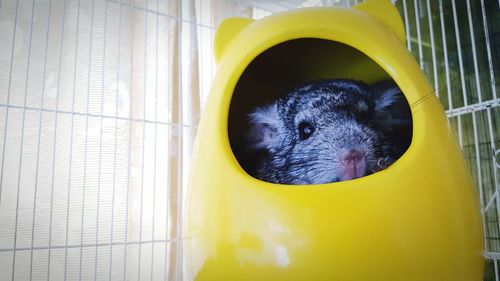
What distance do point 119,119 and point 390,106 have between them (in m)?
0.61

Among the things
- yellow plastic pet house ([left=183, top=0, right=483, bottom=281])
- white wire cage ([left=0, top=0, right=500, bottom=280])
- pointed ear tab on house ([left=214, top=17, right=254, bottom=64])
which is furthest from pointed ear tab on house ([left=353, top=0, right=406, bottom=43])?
white wire cage ([left=0, top=0, right=500, bottom=280])

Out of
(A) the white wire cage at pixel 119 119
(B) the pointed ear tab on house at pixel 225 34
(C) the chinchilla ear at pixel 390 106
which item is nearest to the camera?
(C) the chinchilla ear at pixel 390 106

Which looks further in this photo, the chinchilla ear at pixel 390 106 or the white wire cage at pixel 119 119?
the white wire cage at pixel 119 119

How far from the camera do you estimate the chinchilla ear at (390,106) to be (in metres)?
0.51

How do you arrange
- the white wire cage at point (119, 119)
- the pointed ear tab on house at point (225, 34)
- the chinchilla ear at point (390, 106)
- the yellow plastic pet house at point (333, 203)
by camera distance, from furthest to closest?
the white wire cage at point (119, 119) → the pointed ear tab on house at point (225, 34) → the chinchilla ear at point (390, 106) → the yellow plastic pet house at point (333, 203)

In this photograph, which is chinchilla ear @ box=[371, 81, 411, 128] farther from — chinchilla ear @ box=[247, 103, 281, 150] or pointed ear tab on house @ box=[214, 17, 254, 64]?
pointed ear tab on house @ box=[214, 17, 254, 64]

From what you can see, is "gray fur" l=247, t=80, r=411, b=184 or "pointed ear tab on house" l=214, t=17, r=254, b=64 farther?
"pointed ear tab on house" l=214, t=17, r=254, b=64

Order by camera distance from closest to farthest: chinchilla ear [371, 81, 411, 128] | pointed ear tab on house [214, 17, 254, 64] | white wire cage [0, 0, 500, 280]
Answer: chinchilla ear [371, 81, 411, 128] → pointed ear tab on house [214, 17, 254, 64] → white wire cage [0, 0, 500, 280]

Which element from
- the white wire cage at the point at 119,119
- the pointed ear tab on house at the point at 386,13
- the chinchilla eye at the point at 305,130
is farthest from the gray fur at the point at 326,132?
the white wire cage at the point at 119,119

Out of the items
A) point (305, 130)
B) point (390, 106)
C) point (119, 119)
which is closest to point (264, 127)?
point (305, 130)

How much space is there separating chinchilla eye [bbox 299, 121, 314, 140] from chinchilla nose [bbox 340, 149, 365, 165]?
2.9 inches

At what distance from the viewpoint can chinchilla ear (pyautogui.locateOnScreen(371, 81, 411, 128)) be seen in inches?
20.0

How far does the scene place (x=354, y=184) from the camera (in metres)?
0.41

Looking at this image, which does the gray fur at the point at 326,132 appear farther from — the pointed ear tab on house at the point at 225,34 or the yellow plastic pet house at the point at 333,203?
the pointed ear tab on house at the point at 225,34
